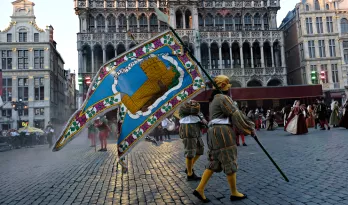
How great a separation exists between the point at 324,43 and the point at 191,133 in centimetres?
3857

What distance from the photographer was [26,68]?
37125mm

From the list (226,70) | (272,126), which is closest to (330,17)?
(226,70)

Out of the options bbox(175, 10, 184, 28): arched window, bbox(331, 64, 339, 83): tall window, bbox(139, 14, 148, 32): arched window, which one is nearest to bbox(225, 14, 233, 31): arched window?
bbox(175, 10, 184, 28): arched window

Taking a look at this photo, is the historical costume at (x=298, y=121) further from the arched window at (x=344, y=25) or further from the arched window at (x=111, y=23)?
the arched window at (x=344, y=25)

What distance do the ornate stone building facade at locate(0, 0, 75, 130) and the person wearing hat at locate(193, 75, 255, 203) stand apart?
118 ft

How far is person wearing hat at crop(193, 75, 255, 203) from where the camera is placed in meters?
4.11

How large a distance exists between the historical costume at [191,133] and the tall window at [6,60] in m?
38.0

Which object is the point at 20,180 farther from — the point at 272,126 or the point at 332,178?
the point at 272,126

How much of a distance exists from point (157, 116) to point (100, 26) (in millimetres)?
33369

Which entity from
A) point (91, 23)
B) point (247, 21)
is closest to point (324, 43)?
point (247, 21)

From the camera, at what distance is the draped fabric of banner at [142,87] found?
4.50 metres

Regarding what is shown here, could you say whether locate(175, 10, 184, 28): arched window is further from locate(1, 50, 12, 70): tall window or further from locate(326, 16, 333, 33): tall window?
locate(1, 50, 12, 70): tall window

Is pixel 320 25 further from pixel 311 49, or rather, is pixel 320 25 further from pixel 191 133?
pixel 191 133

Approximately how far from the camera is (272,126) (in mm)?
20812
